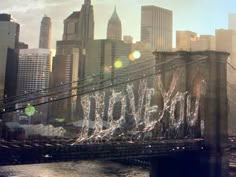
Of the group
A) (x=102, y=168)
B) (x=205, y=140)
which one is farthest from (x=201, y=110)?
(x=102, y=168)

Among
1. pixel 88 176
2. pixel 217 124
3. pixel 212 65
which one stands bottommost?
pixel 88 176

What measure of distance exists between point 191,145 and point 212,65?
997 cm

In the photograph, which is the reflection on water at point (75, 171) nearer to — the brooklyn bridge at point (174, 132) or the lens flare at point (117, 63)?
the brooklyn bridge at point (174, 132)

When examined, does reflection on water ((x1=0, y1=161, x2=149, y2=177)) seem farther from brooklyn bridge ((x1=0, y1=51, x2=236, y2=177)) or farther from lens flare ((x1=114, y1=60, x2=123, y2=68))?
lens flare ((x1=114, y1=60, x2=123, y2=68))

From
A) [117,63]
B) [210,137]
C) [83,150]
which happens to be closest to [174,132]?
[210,137]

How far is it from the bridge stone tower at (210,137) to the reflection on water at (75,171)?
12.1m

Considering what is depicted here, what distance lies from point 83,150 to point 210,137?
56.1 ft

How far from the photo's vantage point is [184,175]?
46938mm

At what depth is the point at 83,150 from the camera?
3762 cm

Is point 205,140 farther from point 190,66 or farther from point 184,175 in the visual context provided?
point 190,66

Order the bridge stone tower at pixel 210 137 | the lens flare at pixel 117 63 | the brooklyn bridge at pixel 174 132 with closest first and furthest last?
the brooklyn bridge at pixel 174 132 → the bridge stone tower at pixel 210 137 → the lens flare at pixel 117 63

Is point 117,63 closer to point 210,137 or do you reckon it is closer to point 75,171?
point 75,171

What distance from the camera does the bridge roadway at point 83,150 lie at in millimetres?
33031

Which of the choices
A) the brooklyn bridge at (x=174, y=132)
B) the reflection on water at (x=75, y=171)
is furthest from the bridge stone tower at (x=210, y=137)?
the reflection on water at (x=75, y=171)
